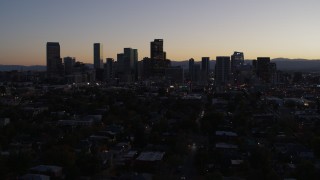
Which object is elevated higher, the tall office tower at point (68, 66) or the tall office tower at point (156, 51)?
the tall office tower at point (156, 51)

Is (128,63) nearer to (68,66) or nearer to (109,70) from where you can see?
(109,70)

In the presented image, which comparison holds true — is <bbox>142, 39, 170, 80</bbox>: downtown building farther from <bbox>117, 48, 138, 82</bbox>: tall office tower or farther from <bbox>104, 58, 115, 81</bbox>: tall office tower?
<bbox>104, 58, 115, 81</bbox>: tall office tower

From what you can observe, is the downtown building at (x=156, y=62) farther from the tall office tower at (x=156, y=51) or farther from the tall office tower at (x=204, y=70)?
the tall office tower at (x=204, y=70)

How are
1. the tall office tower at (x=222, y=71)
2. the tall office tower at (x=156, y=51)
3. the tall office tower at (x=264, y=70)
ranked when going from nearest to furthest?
the tall office tower at (x=264, y=70)
the tall office tower at (x=222, y=71)
the tall office tower at (x=156, y=51)

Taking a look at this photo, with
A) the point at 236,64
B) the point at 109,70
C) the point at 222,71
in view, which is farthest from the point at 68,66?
the point at 236,64

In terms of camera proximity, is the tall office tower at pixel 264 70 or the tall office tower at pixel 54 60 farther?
the tall office tower at pixel 54 60

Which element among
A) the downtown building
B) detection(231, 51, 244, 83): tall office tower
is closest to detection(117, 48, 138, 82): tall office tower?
the downtown building

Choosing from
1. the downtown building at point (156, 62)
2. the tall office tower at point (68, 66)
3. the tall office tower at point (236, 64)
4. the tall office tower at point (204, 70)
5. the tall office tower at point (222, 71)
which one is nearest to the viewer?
the tall office tower at point (222, 71)

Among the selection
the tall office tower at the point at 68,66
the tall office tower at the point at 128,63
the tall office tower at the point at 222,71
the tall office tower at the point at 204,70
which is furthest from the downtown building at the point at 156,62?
the tall office tower at the point at 68,66
